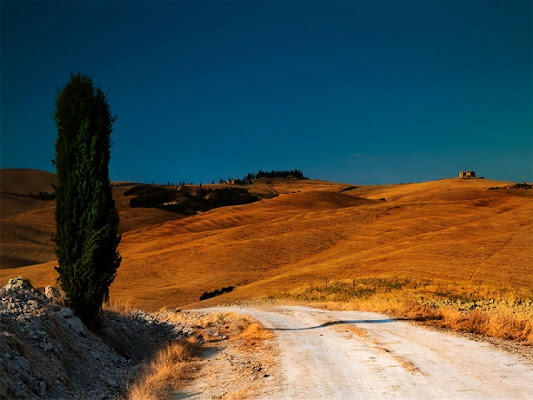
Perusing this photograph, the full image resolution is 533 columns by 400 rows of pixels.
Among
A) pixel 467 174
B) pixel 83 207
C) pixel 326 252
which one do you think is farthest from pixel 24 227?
pixel 467 174

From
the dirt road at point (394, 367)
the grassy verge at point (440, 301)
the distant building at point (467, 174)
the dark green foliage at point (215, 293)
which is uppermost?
the distant building at point (467, 174)

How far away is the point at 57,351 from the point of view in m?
10.6

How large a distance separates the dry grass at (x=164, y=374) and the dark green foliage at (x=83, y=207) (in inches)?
124

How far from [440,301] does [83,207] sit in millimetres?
17880

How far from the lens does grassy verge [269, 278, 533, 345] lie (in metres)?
13.8

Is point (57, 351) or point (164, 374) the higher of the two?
point (57, 351)

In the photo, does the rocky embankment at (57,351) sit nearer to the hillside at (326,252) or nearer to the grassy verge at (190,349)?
the grassy verge at (190,349)

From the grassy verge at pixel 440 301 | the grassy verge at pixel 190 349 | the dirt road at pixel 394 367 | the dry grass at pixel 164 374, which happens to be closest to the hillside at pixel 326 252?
the grassy verge at pixel 440 301

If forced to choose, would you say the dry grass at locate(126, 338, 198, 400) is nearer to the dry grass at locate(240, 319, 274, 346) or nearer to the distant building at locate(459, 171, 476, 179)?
the dry grass at locate(240, 319, 274, 346)

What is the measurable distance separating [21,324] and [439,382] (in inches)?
356

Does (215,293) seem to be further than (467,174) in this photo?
No

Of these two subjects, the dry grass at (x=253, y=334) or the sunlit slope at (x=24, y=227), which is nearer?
the dry grass at (x=253, y=334)

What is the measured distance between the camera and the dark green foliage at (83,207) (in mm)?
14164

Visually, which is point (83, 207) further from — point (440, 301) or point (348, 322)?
point (440, 301)
